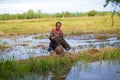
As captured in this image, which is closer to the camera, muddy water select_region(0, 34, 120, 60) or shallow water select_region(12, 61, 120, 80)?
shallow water select_region(12, 61, 120, 80)

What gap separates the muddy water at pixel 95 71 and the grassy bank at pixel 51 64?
0.35m

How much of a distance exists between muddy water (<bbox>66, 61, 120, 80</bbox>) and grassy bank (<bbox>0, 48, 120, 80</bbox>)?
354mm

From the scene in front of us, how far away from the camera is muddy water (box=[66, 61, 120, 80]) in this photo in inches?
368

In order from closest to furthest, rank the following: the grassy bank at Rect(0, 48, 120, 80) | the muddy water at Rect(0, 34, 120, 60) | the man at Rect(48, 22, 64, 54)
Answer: the grassy bank at Rect(0, 48, 120, 80) < the man at Rect(48, 22, 64, 54) < the muddy water at Rect(0, 34, 120, 60)

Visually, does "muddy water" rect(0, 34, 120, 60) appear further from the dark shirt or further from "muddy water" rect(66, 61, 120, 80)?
"muddy water" rect(66, 61, 120, 80)

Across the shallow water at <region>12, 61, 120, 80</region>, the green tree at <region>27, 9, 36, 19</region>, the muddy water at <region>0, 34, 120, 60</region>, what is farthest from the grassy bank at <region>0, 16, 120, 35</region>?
the green tree at <region>27, 9, 36, 19</region>

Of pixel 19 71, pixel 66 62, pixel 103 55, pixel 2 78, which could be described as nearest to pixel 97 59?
pixel 103 55

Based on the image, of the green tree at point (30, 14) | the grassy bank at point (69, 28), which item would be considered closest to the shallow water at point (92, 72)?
the grassy bank at point (69, 28)

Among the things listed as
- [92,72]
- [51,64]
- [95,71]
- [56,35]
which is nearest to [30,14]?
[56,35]

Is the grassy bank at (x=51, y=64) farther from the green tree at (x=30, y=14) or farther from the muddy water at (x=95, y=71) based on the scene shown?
the green tree at (x=30, y=14)

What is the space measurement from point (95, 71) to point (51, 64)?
1644 millimetres

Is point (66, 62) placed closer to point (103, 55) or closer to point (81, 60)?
point (81, 60)

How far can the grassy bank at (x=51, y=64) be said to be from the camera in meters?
9.44

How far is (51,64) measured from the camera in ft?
36.2
